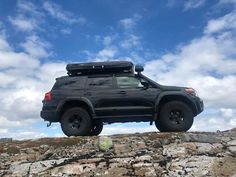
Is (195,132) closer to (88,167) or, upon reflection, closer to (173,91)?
(173,91)

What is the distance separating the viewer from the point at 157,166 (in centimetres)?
1370

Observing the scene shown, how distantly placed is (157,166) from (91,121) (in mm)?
3330

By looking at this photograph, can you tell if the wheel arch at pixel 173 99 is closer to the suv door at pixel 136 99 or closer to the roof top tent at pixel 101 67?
the suv door at pixel 136 99

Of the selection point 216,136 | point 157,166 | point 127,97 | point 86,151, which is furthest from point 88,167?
point 216,136

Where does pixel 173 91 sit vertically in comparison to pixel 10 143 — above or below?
above

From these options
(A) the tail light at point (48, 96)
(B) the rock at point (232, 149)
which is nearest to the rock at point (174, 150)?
(B) the rock at point (232, 149)

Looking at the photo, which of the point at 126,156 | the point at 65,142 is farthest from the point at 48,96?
the point at 126,156

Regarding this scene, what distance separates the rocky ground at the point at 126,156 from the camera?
534 inches

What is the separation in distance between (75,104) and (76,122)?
63cm

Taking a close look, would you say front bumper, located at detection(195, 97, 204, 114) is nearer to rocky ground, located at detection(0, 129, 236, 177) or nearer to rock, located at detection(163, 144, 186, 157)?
rocky ground, located at detection(0, 129, 236, 177)

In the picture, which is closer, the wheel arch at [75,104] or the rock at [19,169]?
the rock at [19,169]

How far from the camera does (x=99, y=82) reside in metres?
16.5

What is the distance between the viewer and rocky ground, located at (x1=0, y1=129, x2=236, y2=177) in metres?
13.6

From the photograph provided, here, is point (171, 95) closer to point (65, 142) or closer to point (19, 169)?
point (65, 142)
